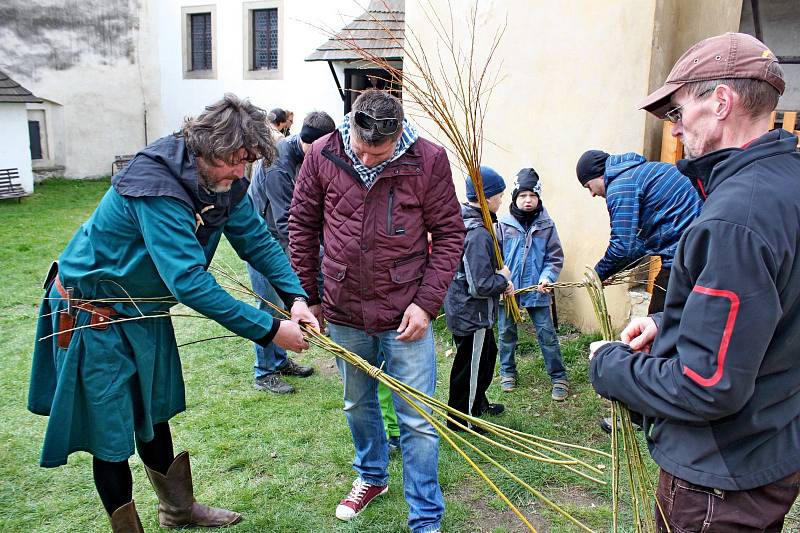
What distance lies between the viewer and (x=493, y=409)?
4570 millimetres

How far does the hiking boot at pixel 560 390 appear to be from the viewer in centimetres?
487

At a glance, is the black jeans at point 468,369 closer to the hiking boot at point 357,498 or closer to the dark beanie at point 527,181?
the hiking boot at point 357,498

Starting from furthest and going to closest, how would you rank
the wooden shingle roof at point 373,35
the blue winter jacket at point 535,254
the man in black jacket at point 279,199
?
the wooden shingle roof at point 373,35, the blue winter jacket at point 535,254, the man in black jacket at point 279,199

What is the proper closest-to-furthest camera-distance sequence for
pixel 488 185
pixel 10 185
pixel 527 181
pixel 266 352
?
pixel 488 185 → pixel 527 181 → pixel 266 352 → pixel 10 185

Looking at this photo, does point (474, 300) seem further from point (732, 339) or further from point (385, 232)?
point (732, 339)

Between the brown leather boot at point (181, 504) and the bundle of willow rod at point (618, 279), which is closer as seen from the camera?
the brown leather boot at point (181, 504)

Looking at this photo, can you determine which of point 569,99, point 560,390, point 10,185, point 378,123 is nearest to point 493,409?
point 560,390

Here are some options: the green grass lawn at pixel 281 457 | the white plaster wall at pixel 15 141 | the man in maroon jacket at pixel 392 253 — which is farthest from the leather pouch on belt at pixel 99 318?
the white plaster wall at pixel 15 141

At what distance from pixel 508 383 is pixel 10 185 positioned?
12.1 meters

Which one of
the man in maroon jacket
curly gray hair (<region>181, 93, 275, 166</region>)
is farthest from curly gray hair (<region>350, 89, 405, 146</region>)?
curly gray hair (<region>181, 93, 275, 166</region>)

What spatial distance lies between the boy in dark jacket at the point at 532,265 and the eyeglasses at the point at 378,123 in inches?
88.6

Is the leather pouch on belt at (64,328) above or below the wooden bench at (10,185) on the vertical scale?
above

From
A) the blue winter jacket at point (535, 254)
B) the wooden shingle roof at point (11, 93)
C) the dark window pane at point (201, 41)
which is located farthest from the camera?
the dark window pane at point (201, 41)

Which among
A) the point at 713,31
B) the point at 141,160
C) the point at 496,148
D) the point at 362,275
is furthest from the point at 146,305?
the point at 713,31
